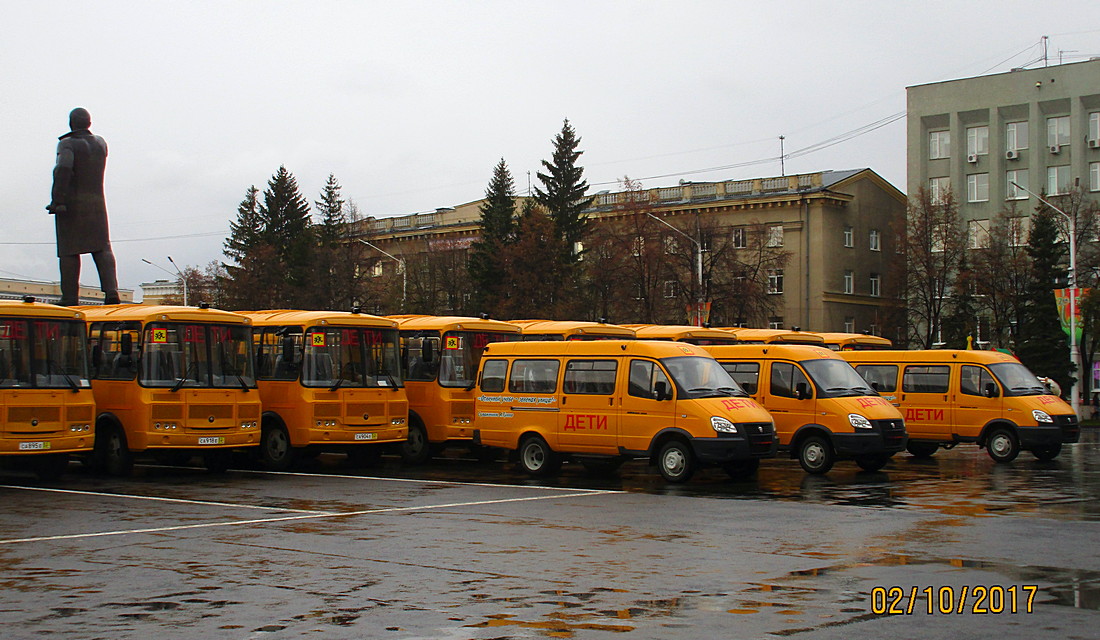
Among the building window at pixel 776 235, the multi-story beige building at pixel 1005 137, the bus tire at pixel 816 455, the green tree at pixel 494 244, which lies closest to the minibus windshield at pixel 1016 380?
the bus tire at pixel 816 455

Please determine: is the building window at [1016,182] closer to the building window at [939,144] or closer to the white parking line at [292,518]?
the building window at [939,144]

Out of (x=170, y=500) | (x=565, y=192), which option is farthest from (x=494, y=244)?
(x=170, y=500)

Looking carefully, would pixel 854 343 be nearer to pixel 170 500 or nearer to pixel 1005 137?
pixel 170 500

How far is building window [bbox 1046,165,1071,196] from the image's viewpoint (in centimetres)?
6919

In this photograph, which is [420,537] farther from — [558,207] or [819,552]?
[558,207]

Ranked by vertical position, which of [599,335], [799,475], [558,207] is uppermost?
[558,207]

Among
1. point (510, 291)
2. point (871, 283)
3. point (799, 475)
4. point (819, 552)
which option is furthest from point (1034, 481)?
point (871, 283)

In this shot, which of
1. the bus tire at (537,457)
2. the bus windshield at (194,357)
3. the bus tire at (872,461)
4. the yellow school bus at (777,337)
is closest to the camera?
the bus windshield at (194,357)

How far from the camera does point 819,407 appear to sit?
2159 centimetres

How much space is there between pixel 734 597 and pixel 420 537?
4.43 m

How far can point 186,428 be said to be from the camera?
2027 cm

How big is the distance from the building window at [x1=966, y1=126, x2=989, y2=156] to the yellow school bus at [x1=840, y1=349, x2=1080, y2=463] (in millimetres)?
50051

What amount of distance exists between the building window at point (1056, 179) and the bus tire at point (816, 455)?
2094 inches

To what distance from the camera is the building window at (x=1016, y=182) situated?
70688mm
